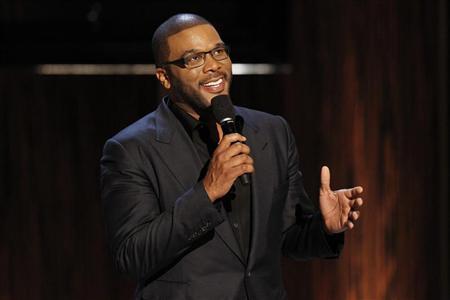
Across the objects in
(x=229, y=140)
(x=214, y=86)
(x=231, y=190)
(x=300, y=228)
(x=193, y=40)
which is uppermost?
(x=193, y=40)

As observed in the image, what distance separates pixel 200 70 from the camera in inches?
74.0

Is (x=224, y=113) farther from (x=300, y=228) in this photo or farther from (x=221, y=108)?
(x=300, y=228)

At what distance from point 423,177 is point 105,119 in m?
1.26

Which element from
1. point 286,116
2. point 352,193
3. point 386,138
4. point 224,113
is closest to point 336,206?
point 352,193

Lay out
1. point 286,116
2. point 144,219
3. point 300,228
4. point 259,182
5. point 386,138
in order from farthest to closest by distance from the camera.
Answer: point 286,116 → point 386,138 → point 300,228 → point 259,182 → point 144,219

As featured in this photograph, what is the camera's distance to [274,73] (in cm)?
339

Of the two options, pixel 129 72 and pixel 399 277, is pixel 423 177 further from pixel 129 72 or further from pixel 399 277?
pixel 129 72

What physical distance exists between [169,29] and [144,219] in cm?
45

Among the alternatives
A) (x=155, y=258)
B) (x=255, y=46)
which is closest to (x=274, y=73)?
(x=255, y=46)

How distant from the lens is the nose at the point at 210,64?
73.4 inches

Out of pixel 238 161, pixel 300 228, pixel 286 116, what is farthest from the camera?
pixel 286 116

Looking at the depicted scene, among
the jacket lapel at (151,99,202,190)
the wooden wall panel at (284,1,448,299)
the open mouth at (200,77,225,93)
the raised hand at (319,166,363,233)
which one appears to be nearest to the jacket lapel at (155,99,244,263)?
the jacket lapel at (151,99,202,190)

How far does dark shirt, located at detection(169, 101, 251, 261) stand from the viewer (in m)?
1.83

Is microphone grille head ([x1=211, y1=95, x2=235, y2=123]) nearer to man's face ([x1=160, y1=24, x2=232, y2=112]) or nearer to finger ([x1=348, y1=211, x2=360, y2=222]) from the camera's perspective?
man's face ([x1=160, y1=24, x2=232, y2=112])
